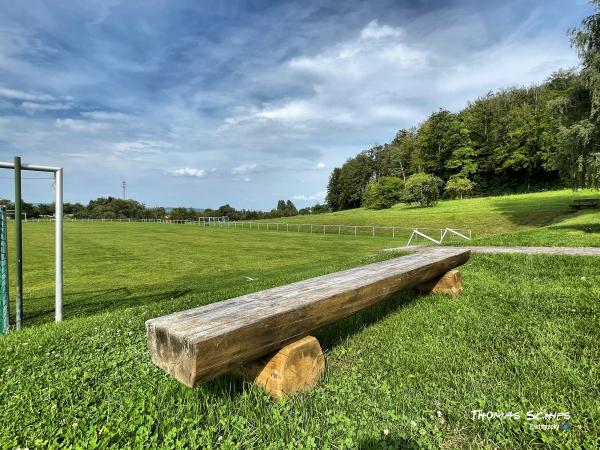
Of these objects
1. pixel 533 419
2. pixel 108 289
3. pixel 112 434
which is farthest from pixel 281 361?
pixel 108 289

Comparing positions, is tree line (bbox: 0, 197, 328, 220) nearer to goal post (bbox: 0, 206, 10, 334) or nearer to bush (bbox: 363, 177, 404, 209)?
bush (bbox: 363, 177, 404, 209)

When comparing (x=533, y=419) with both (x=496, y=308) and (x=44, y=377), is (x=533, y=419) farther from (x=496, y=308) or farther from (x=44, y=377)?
(x=44, y=377)

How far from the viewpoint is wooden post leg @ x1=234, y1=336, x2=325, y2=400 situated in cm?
209

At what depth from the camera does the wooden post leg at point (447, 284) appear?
14.5 feet

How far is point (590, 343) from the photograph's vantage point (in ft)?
8.80

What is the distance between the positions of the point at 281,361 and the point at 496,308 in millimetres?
2862

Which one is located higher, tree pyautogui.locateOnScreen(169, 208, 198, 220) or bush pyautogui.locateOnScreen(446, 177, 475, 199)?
bush pyautogui.locateOnScreen(446, 177, 475, 199)

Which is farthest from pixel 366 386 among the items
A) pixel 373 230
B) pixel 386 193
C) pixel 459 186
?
pixel 386 193

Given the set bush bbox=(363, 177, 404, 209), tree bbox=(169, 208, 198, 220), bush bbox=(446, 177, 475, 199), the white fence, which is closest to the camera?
the white fence

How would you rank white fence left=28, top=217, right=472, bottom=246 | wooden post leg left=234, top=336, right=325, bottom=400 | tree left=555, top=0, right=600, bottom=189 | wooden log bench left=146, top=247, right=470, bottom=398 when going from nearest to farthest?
wooden log bench left=146, top=247, right=470, bottom=398 → wooden post leg left=234, top=336, right=325, bottom=400 → tree left=555, top=0, right=600, bottom=189 → white fence left=28, top=217, right=472, bottom=246

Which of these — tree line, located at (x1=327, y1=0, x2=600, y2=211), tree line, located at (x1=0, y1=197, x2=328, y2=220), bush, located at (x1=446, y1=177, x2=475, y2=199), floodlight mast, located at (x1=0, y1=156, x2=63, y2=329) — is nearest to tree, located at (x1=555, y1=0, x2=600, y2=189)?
floodlight mast, located at (x1=0, y1=156, x2=63, y2=329)

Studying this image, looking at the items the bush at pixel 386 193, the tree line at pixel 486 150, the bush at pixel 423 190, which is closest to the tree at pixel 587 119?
the tree line at pixel 486 150

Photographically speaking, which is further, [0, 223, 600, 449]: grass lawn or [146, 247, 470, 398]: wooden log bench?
[0, 223, 600, 449]: grass lawn

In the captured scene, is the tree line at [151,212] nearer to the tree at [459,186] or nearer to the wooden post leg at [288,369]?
the tree at [459,186]
